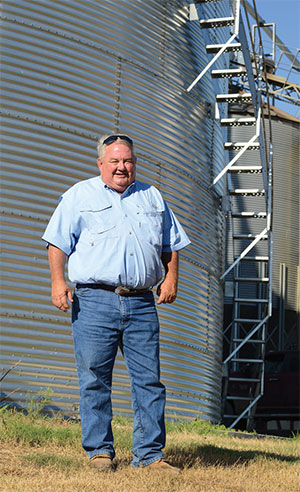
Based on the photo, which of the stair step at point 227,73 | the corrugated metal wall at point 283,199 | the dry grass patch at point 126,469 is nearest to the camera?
the dry grass patch at point 126,469

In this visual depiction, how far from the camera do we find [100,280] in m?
4.02

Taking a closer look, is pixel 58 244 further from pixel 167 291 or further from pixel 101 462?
pixel 101 462

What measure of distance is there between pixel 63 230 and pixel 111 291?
46 centimetres

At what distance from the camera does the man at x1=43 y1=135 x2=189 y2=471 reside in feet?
13.0

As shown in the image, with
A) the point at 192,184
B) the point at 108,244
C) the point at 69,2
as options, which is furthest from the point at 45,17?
the point at 108,244

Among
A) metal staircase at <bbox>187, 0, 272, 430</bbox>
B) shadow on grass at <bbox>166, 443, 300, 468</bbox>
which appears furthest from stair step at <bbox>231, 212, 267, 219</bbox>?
shadow on grass at <bbox>166, 443, 300, 468</bbox>

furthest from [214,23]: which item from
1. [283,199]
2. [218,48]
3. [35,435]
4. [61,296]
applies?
[283,199]

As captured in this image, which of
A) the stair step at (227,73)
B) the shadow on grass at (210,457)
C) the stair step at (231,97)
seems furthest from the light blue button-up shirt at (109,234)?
the stair step at (231,97)

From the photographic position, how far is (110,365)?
406cm

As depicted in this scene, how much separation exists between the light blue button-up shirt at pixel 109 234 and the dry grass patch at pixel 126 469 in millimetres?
1082

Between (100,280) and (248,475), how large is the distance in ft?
4.70

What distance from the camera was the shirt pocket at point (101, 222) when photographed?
4.08 m

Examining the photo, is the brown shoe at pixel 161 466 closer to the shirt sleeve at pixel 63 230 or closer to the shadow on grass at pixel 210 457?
the shadow on grass at pixel 210 457

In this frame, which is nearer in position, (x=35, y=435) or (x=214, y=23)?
(x=35, y=435)
